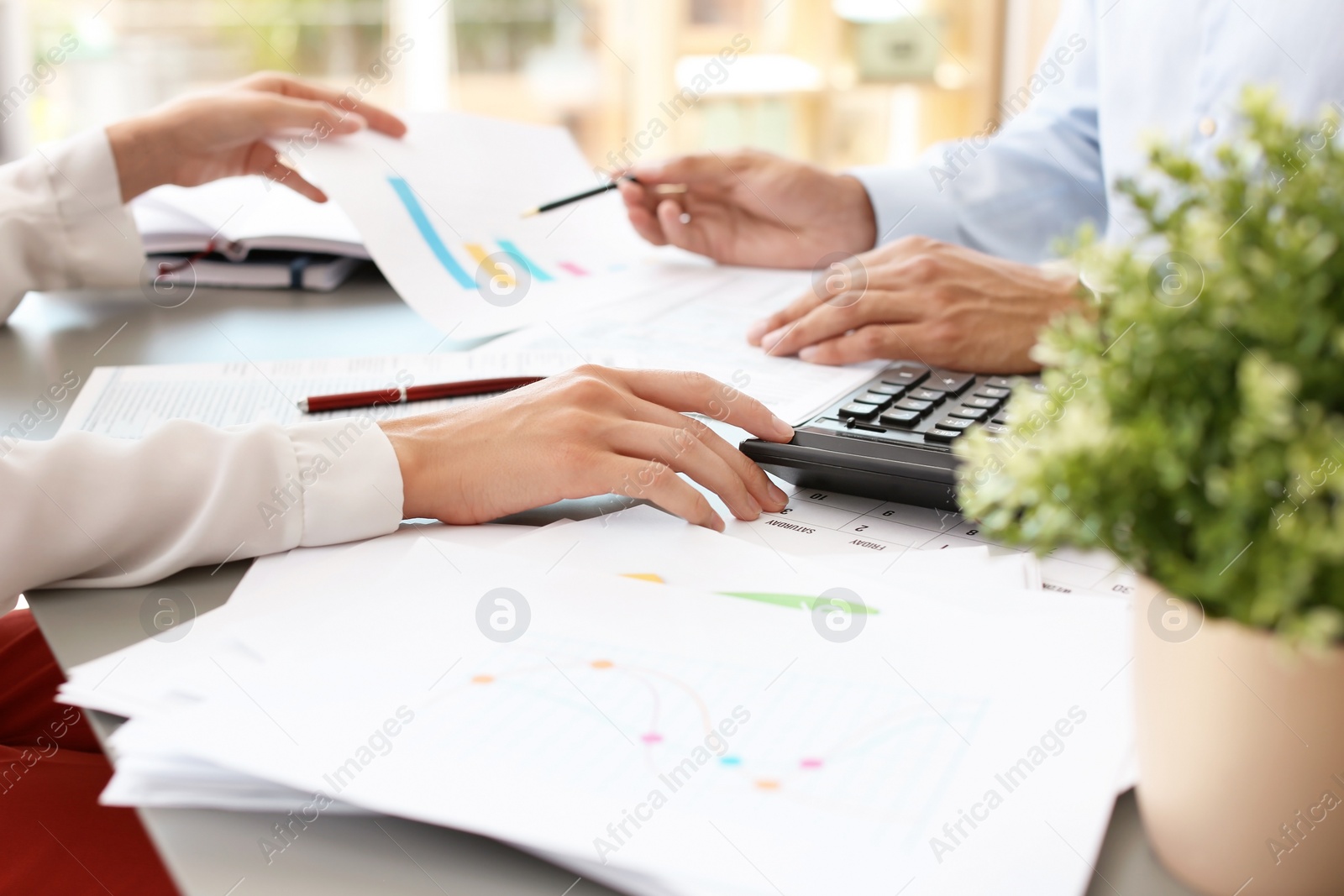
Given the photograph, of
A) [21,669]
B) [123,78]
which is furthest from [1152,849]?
[123,78]

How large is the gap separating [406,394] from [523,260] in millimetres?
394

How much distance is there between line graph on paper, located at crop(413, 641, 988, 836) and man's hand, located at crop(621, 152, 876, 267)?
0.88 metres

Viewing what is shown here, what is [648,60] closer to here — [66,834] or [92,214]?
[92,214]

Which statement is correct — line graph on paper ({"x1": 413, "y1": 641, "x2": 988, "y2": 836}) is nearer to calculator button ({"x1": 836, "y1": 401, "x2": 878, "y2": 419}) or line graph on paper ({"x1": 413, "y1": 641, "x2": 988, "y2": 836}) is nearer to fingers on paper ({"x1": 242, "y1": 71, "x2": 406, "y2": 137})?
calculator button ({"x1": 836, "y1": 401, "x2": 878, "y2": 419})

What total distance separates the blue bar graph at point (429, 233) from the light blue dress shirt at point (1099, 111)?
1.67 ft

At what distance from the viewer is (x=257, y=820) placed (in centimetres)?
40

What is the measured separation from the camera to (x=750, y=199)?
1.27 meters

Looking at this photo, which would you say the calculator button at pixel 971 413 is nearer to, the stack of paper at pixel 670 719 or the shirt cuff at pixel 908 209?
the stack of paper at pixel 670 719

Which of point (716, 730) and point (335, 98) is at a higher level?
point (335, 98)

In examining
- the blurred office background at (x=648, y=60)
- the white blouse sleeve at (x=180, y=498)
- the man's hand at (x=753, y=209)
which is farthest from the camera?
the blurred office background at (x=648, y=60)

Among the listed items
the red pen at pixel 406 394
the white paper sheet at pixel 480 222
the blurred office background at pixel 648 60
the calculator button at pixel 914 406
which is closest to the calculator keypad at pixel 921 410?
the calculator button at pixel 914 406

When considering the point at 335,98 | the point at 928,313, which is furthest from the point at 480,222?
the point at 928,313

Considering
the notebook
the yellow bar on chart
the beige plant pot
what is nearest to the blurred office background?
the notebook

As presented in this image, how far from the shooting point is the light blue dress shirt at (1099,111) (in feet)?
3.56
